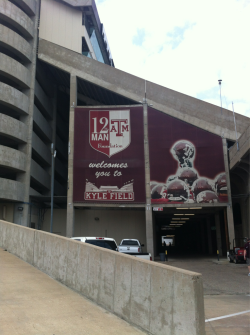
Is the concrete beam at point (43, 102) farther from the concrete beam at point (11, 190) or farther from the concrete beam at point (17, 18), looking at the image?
the concrete beam at point (11, 190)

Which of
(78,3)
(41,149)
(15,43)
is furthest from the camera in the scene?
(41,149)

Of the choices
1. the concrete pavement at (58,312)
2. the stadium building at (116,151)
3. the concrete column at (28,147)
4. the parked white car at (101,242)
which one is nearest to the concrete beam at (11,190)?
the stadium building at (116,151)

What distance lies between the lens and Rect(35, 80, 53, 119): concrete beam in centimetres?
4085

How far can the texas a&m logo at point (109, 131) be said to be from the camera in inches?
1297

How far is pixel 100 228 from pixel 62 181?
20189 millimetres

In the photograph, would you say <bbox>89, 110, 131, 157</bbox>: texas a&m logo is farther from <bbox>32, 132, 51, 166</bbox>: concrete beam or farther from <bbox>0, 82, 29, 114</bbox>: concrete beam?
<bbox>32, 132, 51, 166</bbox>: concrete beam

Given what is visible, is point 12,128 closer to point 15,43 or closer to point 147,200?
point 15,43

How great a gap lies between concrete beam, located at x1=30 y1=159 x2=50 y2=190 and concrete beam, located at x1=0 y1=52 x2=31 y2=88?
30.4ft

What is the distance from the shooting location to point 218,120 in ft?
106

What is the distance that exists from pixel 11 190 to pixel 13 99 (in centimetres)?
1017

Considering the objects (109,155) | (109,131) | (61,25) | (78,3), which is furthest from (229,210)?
(78,3)

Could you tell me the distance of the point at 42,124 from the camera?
42.1 m

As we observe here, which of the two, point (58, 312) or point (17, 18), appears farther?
point (17, 18)

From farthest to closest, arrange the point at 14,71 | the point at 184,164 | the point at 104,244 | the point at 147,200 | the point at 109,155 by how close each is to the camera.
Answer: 1. the point at 14,71
2. the point at 109,155
3. the point at 184,164
4. the point at 147,200
5. the point at 104,244
